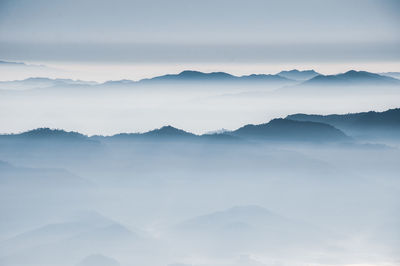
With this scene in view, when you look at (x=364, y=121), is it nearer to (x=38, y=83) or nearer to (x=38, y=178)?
(x=38, y=83)

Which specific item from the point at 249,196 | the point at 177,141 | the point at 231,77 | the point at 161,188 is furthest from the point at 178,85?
the point at 249,196

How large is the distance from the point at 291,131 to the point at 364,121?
1.51m

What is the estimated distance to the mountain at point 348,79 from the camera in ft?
24.1

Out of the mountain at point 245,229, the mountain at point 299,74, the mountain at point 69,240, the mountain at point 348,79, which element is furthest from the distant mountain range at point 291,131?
the mountain at point 69,240

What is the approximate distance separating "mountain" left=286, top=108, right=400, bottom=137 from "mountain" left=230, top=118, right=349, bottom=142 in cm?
18

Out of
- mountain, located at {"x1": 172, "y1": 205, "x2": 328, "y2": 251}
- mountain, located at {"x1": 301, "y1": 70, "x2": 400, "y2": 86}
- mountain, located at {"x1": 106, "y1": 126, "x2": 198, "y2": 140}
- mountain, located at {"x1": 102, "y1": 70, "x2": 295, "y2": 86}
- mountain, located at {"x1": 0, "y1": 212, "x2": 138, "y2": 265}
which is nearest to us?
mountain, located at {"x1": 301, "y1": 70, "x2": 400, "y2": 86}

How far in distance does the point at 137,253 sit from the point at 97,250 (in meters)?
0.96

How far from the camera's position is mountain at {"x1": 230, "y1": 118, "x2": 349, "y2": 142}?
8445 mm

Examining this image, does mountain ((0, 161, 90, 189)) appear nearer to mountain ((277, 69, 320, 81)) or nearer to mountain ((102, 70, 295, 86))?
mountain ((102, 70, 295, 86))

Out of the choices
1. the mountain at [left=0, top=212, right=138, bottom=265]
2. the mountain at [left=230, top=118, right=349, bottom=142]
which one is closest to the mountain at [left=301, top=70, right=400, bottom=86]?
the mountain at [left=230, top=118, right=349, bottom=142]

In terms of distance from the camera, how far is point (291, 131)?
9414 millimetres

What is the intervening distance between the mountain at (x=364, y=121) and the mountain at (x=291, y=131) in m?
0.18

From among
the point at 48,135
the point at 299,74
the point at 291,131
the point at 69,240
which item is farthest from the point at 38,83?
the point at 291,131

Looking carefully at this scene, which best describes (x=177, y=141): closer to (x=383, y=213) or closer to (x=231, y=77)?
(x=231, y=77)
